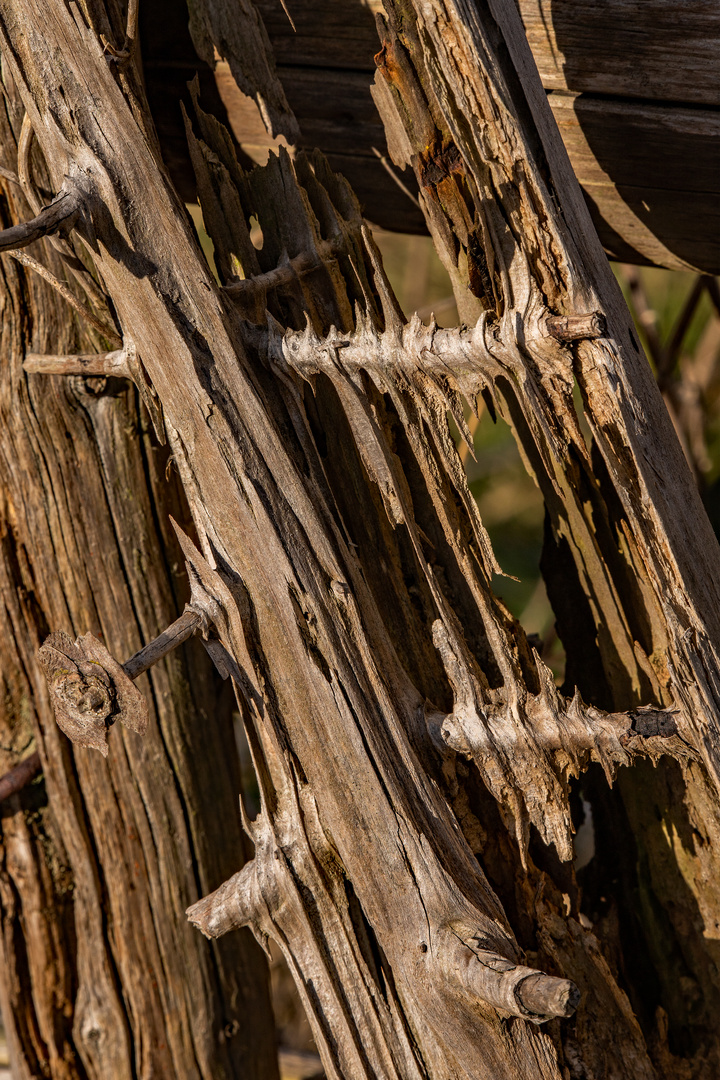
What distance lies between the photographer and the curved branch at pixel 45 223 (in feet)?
3.01

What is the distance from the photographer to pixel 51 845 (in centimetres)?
151

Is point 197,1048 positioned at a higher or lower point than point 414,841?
lower

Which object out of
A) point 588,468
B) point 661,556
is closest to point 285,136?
point 588,468

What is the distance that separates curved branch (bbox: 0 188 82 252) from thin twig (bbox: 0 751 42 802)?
965 mm

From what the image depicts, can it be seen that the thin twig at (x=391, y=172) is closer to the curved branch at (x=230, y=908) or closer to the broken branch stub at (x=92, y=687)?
the broken branch stub at (x=92, y=687)

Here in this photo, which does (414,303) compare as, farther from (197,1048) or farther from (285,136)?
(197,1048)

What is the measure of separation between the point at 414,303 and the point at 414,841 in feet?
11.5

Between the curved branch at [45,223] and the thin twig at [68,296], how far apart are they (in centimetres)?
10

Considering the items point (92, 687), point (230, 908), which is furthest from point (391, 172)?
point (230, 908)

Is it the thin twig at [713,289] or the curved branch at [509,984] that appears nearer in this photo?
the curved branch at [509,984]

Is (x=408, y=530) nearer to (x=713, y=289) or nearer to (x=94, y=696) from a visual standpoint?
(x=94, y=696)

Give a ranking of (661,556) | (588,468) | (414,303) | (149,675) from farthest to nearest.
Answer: (414,303)
(149,675)
(588,468)
(661,556)

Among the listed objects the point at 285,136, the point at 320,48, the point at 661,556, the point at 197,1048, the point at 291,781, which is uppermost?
the point at 320,48

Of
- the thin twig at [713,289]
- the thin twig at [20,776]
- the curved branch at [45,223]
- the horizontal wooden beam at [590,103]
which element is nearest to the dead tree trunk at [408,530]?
the curved branch at [45,223]
